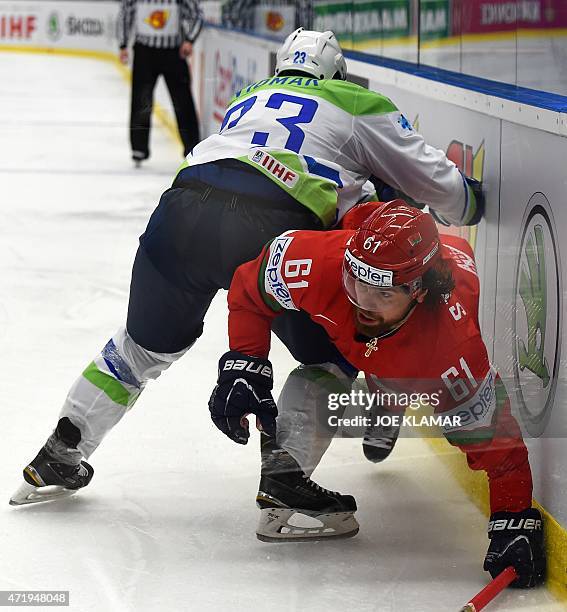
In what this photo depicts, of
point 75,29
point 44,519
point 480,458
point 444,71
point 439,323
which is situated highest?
point 444,71

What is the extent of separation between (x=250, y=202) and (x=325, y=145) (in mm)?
194

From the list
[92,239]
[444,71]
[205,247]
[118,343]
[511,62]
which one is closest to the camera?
[205,247]

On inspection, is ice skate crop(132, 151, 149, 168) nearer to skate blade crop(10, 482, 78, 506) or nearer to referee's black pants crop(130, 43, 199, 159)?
referee's black pants crop(130, 43, 199, 159)

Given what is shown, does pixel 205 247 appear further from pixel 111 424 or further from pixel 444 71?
pixel 444 71

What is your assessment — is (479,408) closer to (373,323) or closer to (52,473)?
(373,323)

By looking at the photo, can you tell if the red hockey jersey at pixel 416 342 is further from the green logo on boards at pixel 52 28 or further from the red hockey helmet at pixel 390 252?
→ the green logo on boards at pixel 52 28

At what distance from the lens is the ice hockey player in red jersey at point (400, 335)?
223cm

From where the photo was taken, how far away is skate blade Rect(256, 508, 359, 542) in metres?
2.50

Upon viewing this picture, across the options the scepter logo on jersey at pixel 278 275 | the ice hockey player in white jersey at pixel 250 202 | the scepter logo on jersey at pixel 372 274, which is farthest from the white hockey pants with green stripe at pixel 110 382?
the scepter logo on jersey at pixel 372 274

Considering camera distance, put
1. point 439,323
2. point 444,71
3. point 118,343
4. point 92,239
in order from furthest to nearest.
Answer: point 92,239
point 444,71
point 118,343
point 439,323

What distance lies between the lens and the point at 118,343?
8.85 ft

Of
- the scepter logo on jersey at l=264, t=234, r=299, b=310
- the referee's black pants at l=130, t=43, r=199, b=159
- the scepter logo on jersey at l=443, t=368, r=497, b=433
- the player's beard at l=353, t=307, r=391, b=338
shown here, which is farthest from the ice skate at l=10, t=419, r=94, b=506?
the referee's black pants at l=130, t=43, r=199, b=159

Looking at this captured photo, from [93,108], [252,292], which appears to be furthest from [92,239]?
[93,108]

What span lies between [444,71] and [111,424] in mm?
1417
